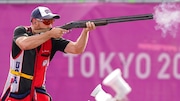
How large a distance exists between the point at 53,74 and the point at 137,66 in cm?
111

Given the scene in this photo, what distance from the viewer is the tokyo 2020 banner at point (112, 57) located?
871 cm

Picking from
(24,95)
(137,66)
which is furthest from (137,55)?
(24,95)

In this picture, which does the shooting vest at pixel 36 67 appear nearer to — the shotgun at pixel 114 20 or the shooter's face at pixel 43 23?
the shooter's face at pixel 43 23

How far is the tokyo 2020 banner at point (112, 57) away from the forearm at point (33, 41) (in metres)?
2.64

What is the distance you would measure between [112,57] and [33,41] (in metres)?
2.85

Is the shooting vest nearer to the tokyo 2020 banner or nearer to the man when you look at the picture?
the man

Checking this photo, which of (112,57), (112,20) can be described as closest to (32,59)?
(112,20)

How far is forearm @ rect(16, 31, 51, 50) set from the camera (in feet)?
19.7

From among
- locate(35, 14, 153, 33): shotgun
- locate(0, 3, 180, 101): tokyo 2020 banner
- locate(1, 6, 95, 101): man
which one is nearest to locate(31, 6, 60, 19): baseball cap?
locate(1, 6, 95, 101): man

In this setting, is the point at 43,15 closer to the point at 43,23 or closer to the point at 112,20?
the point at 43,23

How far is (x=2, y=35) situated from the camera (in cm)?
873

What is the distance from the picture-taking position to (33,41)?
6039mm

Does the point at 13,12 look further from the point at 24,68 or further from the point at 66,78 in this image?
the point at 24,68

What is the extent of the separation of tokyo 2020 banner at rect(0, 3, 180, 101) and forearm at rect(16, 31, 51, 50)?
8.68ft
